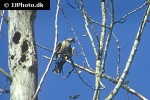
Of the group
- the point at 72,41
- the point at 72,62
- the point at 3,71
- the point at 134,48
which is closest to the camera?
the point at 134,48

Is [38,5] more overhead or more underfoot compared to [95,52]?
more overhead

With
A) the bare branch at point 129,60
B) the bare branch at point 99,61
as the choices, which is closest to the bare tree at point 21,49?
the bare branch at point 99,61

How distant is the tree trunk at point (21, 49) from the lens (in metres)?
4.18

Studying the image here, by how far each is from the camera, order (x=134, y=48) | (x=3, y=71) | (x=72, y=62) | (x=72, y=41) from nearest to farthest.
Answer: (x=134, y=48)
(x=3, y=71)
(x=72, y=62)
(x=72, y=41)

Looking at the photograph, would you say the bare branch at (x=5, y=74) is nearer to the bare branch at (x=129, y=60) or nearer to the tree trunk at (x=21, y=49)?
the tree trunk at (x=21, y=49)

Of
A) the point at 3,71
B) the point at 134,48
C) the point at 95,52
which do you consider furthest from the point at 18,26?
the point at 134,48

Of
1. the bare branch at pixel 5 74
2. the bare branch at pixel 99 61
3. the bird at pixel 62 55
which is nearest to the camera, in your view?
the bare branch at pixel 99 61

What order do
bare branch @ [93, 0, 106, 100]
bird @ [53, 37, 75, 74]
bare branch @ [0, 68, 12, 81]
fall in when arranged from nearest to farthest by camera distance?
bare branch @ [93, 0, 106, 100] → bare branch @ [0, 68, 12, 81] → bird @ [53, 37, 75, 74]

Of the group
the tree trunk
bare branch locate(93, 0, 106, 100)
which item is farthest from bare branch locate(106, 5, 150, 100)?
the tree trunk

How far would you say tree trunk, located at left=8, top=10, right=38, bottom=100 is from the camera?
418cm

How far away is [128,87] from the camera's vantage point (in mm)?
4711

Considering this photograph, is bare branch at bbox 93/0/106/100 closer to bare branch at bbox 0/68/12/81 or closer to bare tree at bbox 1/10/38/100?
bare tree at bbox 1/10/38/100

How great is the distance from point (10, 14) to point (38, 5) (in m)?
0.51

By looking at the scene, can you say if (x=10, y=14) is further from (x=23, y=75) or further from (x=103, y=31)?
(x=103, y=31)
